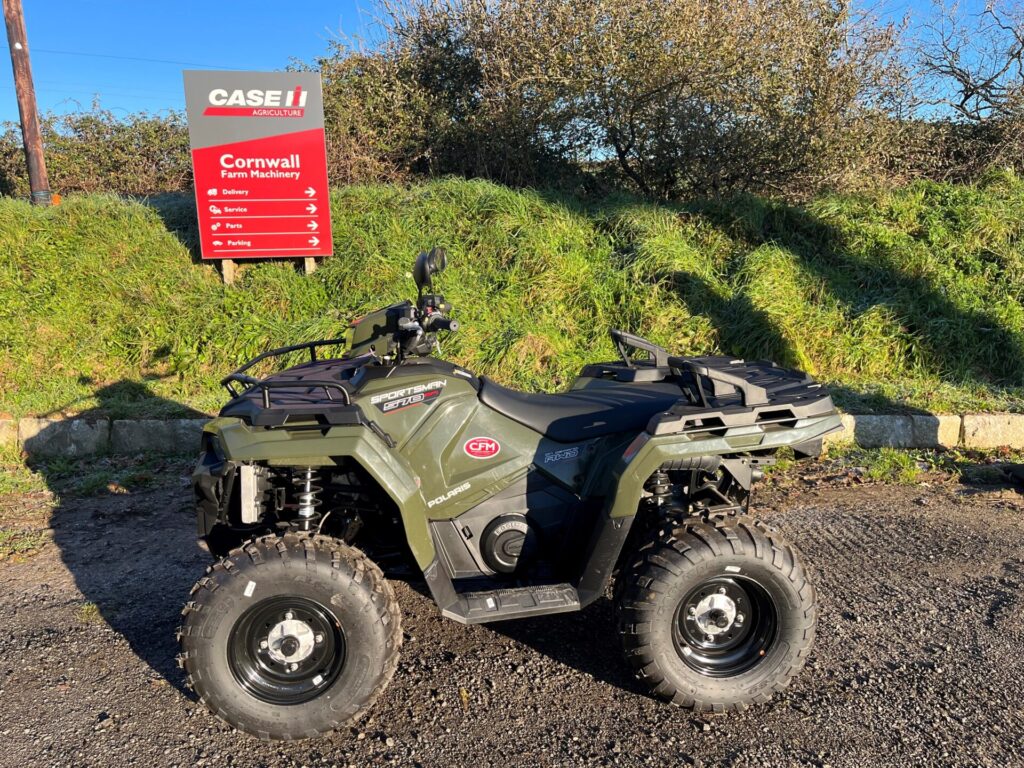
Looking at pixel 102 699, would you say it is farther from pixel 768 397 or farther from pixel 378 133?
pixel 378 133

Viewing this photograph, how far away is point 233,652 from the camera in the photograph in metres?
2.75

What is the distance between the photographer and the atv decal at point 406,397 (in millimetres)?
2943

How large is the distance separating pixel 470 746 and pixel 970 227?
8.59 meters

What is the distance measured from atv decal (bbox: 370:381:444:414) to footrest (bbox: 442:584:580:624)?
2.58 feet

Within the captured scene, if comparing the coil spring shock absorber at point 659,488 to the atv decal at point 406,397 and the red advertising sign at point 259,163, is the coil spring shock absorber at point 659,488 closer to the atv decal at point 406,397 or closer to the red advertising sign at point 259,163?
the atv decal at point 406,397

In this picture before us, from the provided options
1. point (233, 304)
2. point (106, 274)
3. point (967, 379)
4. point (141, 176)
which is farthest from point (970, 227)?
point (141, 176)

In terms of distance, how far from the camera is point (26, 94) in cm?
976

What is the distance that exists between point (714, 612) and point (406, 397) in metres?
1.48

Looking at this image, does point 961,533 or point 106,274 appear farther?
point 106,274

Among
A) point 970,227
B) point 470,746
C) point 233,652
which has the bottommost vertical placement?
point 470,746

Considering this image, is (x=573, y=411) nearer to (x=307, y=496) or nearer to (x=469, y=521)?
(x=469, y=521)

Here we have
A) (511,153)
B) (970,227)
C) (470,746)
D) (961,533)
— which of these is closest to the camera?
(470,746)

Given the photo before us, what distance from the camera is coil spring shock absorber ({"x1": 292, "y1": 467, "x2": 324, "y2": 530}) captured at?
293cm

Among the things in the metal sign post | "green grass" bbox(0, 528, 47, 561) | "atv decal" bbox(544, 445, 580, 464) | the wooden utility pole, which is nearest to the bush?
the wooden utility pole
